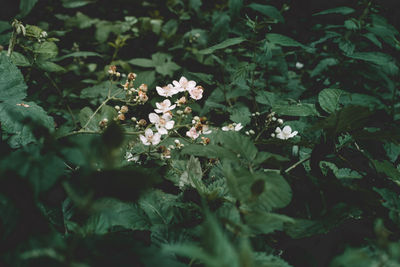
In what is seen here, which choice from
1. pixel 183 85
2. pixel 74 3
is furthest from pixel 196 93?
pixel 74 3

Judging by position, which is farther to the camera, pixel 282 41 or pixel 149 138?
pixel 282 41

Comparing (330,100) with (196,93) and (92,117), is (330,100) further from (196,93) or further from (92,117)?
(92,117)

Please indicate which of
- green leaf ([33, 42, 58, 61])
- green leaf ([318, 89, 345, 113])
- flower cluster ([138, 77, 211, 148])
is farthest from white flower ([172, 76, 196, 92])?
green leaf ([33, 42, 58, 61])

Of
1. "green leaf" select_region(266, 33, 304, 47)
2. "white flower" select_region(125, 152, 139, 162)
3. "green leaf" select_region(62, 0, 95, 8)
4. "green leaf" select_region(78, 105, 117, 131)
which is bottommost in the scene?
"white flower" select_region(125, 152, 139, 162)

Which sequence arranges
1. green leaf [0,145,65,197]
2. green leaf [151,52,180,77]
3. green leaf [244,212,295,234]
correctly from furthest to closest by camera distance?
green leaf [151,52,180,77], green leaf [244,212,295,234], green leaf [0,145,65,197]

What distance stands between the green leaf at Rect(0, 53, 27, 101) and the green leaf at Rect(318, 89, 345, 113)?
3.91 feet

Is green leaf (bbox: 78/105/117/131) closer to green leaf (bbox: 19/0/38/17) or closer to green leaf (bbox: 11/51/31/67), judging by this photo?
green leaf (bbox: 11/51/31/67)

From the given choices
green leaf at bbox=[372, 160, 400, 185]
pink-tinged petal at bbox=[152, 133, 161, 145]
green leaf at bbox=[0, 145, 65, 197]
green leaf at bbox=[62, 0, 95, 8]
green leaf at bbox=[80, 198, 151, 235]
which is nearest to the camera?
green leaf at bbox=[0, 145, 65, 197]

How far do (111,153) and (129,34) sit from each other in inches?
84.8

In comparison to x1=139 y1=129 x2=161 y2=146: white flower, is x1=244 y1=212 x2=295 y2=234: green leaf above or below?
above

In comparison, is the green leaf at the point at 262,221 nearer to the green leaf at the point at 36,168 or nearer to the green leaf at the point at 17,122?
the green leaf at the point at 36,168

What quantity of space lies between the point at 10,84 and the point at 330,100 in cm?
129

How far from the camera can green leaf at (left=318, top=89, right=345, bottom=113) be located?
3.72 ft

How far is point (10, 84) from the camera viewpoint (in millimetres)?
1231
